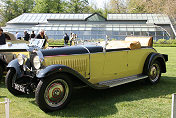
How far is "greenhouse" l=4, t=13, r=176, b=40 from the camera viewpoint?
104 feet

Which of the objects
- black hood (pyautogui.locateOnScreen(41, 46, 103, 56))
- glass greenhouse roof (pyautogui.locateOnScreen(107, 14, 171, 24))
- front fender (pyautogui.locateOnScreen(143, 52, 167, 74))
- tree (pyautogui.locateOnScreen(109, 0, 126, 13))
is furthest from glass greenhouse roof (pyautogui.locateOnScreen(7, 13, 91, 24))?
black hood (pyautogui.locateOnScreen(41, 46, 103, 56))

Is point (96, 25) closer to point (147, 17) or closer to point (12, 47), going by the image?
point (147, 17)

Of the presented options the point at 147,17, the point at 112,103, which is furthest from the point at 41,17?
the point at 112,103

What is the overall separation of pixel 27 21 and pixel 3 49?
32.3 meters

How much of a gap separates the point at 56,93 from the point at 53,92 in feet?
0.24

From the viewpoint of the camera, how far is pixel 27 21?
37.3 m

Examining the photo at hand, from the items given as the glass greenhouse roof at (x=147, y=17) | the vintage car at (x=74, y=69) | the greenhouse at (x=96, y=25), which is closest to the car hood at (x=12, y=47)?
the vintage car at (x=74, y=69)

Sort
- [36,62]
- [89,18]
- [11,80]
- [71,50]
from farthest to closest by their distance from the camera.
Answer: [89,18] < [11,80] < [71,50] < [36,62]

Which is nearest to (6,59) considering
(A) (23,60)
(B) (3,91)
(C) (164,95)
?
(B) (3,91)

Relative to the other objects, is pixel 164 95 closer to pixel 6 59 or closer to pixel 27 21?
pixel 6 59

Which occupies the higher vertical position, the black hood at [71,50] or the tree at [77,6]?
the tree at [77,6]

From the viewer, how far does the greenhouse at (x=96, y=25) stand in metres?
31.7

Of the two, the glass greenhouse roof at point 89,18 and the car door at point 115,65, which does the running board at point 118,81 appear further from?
the glass greenhouse roof at point 89,18

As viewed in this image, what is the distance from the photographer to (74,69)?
4453 millimetres
